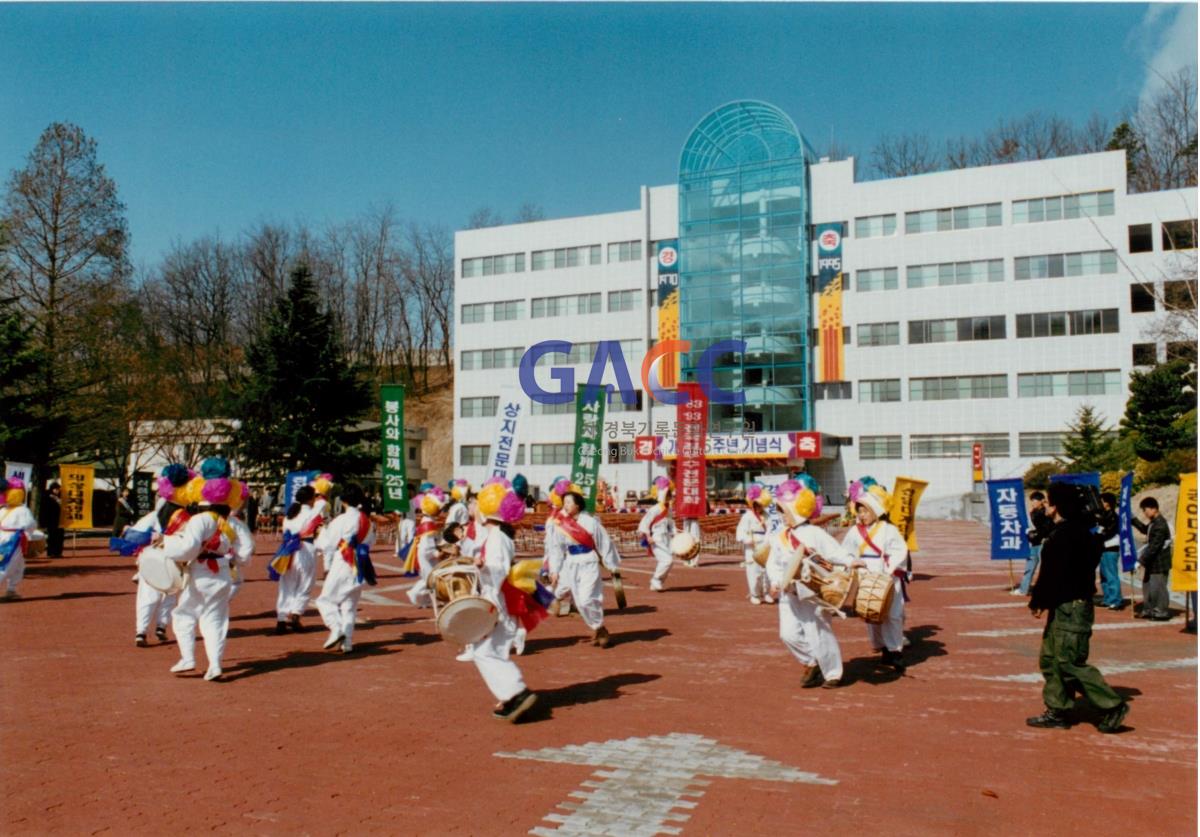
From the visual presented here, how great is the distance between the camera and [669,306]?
174 feet

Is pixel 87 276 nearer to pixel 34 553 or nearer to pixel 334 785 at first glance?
pixel 34 553

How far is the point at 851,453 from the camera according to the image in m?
49.5

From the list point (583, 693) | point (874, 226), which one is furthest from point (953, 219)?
point (583, 693)

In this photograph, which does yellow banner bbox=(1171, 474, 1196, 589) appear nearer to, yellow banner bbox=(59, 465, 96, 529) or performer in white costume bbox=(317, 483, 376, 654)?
performer in white costume bbox=(317, 483, 376, 654)

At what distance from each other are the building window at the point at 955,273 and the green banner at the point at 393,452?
3462 centimetres

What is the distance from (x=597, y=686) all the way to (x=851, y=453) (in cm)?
→ 4283

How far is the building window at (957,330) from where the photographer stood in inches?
1863

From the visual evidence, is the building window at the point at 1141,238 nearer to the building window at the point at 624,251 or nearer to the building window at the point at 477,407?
the building window at the point at 624,251

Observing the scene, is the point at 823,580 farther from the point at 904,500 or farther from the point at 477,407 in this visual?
the point at 477,407

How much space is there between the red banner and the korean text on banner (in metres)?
24.3

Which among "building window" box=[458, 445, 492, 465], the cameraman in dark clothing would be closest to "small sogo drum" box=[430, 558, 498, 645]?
the cameraman in dark clothing

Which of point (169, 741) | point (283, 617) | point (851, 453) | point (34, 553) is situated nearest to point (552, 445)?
point (851, 453)

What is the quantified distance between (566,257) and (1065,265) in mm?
26533

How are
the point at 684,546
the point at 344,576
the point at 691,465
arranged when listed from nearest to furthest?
the point at 344,576 < the point at 684,546 < the point at 691,465
